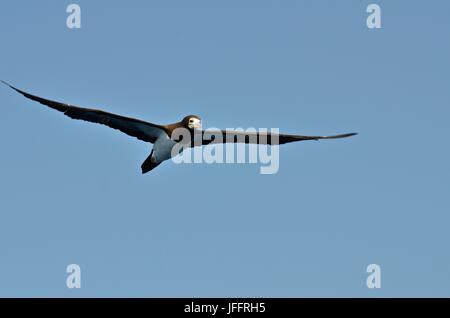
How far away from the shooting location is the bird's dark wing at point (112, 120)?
49.1 meters

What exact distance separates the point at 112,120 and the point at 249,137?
687 cm

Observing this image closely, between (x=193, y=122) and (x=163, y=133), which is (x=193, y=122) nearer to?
(x=193, y=122)

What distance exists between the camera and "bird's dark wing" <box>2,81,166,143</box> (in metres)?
49.1

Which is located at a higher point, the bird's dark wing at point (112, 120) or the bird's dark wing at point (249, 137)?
the bird's dark wing at point (112, 120)

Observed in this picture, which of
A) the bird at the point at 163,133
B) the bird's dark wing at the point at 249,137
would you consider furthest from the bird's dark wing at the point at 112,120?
the bird's dark wing at the point at 249,137

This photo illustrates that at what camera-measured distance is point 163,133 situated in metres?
51.3

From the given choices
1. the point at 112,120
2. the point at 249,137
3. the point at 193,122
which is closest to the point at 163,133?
the point at 193,122

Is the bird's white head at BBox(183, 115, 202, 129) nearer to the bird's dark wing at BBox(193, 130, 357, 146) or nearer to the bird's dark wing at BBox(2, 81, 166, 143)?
the bird's dark wing at BBox(193, 130, 357, 146)

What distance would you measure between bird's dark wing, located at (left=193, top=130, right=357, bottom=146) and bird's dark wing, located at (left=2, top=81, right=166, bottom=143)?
226 cm

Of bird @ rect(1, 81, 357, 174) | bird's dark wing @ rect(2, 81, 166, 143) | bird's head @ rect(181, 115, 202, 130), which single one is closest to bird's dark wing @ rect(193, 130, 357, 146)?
bird @ rect(1, 81, 357, 174)

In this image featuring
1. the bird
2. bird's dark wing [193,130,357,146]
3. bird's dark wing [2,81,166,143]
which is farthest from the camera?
bird's dark wing [193,130,357,146]

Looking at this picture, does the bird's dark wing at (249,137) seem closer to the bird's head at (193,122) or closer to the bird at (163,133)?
the bird at (163,133)

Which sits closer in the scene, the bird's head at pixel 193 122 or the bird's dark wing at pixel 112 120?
the bird's dark wing at pixel 112 120
